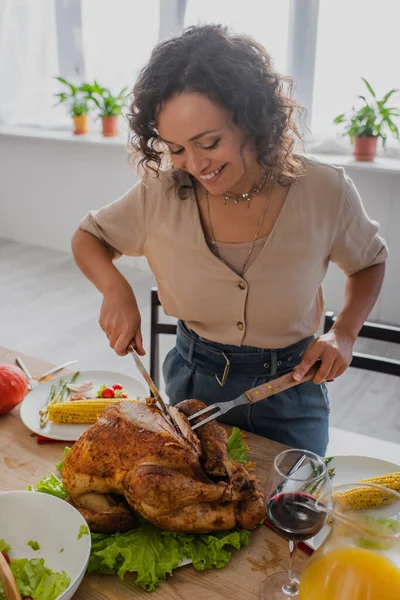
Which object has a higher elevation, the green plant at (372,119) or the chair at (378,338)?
the green plant at (372,119)

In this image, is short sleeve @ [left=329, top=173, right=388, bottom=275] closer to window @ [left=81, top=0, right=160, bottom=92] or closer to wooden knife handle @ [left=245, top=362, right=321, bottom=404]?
wooden knife handle @ [left=245, top=362, right=321, bottom=404]

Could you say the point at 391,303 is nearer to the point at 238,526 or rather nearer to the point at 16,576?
the point at 238,526

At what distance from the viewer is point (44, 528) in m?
1.10

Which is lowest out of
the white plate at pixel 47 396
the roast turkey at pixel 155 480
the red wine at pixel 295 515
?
the white plate at pixel 47 396

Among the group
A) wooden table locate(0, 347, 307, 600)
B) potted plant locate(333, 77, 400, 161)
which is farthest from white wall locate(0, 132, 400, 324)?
wooden table locate(0, 347, 307, 600)

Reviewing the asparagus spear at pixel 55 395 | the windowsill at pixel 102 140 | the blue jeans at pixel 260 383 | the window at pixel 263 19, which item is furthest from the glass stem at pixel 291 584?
the window at pixel 263 19

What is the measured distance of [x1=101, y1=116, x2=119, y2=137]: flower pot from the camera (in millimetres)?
4539

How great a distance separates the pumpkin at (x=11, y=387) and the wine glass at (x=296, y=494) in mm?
757

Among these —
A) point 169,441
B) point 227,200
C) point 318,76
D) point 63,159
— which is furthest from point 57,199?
point 169,441

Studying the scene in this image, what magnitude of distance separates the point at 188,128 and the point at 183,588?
84 cm

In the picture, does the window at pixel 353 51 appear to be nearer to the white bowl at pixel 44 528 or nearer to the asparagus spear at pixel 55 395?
the asparagus spear at pixel 55 395

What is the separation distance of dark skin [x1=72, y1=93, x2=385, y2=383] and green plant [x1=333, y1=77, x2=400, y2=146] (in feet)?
7.35

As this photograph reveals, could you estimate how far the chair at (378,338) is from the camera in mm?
1690

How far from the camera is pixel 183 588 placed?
3.36 feet
